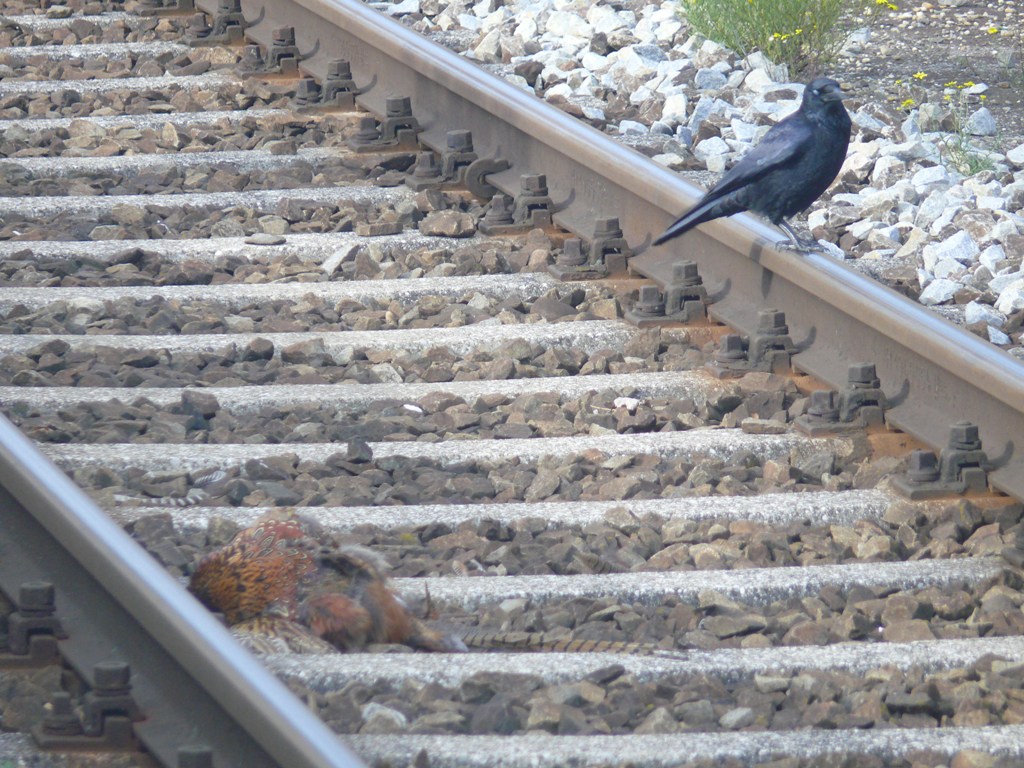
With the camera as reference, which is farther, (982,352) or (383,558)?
(982,352)

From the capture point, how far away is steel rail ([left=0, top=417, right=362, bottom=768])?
2.29 m

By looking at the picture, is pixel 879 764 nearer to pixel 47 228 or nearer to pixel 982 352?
pixel 982 352

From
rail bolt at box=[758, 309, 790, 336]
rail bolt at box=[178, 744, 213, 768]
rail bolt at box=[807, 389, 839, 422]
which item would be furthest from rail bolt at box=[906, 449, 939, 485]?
rail bolt at box=[178, 744, 213, 768]

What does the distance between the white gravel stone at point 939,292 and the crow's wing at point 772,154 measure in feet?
1.77

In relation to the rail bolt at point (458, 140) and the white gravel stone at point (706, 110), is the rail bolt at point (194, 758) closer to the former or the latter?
the rail bolt at point (458, 140)

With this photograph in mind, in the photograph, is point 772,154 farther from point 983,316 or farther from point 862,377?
point 862,377

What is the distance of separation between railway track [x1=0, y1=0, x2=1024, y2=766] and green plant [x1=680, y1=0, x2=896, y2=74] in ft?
4.81

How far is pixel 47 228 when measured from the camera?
16.3 ft

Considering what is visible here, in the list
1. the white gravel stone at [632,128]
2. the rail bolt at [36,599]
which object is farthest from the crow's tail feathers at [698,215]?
the rail bolt at [36,599]

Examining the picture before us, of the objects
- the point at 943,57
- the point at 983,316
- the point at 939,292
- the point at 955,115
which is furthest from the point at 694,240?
the point at 943,57

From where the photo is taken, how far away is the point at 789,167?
4.56 metres

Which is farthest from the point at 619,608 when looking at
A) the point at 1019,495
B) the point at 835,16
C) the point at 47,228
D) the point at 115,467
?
the point at 835,16

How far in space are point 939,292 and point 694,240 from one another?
71 cm

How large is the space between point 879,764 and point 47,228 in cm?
329
